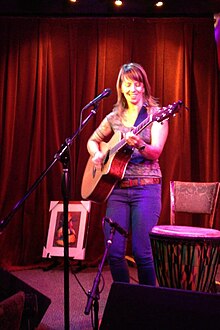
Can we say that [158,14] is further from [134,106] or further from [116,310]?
[116,310]

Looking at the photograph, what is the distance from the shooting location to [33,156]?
16.3 feet

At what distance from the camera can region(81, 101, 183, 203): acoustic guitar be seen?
2.71 m

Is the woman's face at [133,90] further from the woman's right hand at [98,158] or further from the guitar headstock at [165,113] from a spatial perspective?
the woman's right hand at [98,158]

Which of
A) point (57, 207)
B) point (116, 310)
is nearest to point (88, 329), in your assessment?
point (116, 310)

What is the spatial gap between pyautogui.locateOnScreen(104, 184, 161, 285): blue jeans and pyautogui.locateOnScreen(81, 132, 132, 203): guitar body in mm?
113

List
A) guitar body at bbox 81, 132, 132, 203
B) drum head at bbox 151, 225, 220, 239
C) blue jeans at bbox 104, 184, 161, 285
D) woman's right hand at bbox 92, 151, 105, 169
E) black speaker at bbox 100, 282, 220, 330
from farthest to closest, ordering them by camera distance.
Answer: woman's right hand at bbox 92, 151, 105, 169
drum head at bbox 151, 225, 220, 239
guitar body at bbox 81, 132, 132, 203
blue jeans at bbox 104, 184, 161, 285
black speaker at bbox 100, 282, 220, 330

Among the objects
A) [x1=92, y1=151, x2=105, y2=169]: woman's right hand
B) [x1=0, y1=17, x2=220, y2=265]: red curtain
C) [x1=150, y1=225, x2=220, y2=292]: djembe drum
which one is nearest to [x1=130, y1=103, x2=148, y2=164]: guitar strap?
[x1=92, y1=151, x2=105, y2=169]: woman's right hand

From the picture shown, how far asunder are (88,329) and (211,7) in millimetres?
3711

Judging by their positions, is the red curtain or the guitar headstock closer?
the guitar headstock

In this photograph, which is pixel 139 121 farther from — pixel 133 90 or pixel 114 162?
pixel 114 162

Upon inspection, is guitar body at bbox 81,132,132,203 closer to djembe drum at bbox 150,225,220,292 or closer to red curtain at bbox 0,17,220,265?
djembe drum at bbox 150,225,220,292

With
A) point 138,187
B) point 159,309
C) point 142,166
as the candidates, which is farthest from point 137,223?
point 159,309

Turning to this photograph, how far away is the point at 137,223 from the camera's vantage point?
267 cm

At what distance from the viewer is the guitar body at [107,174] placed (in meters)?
2.79
